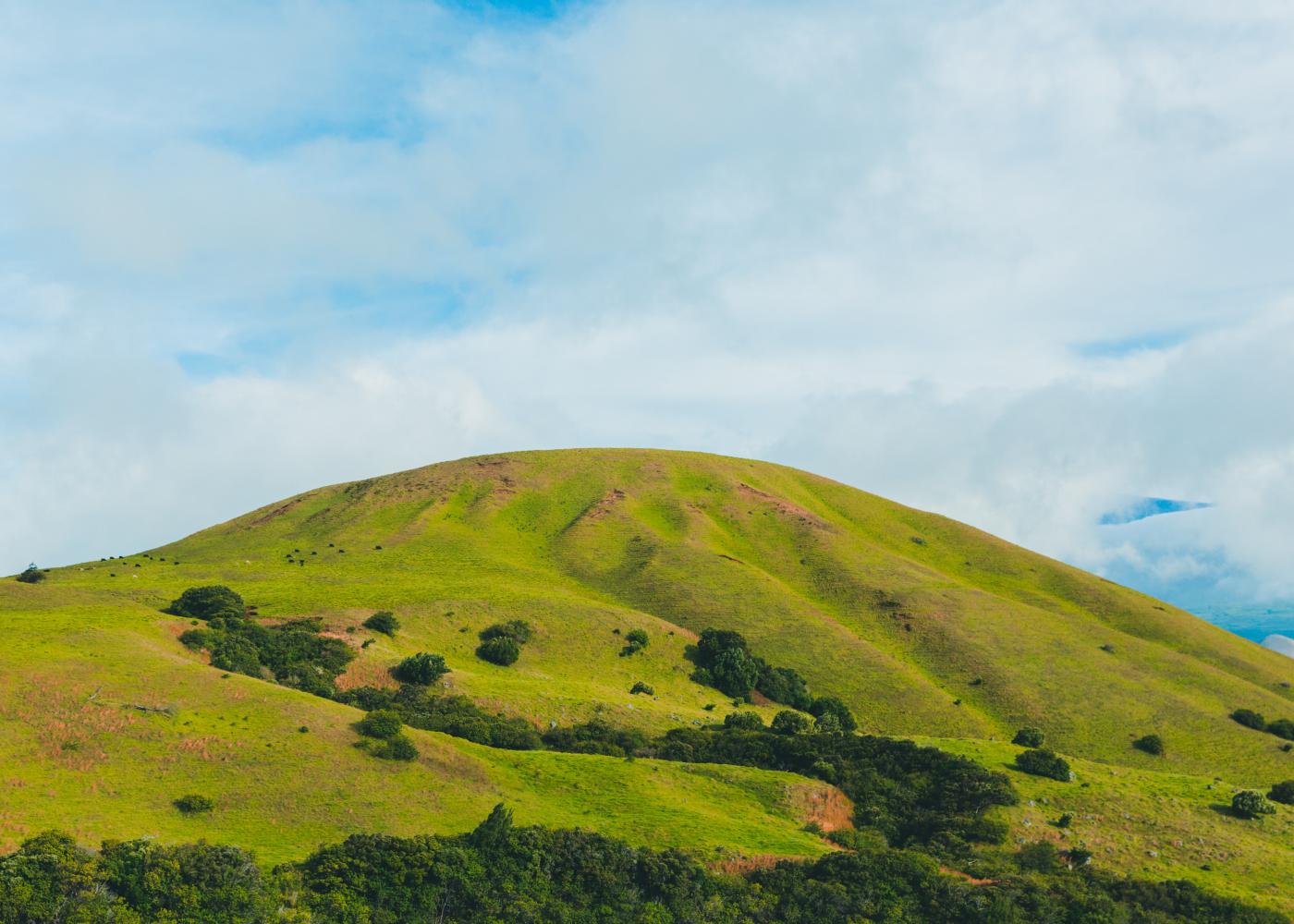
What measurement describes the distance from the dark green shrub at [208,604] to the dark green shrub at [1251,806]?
86.2m

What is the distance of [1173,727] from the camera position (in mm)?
90562

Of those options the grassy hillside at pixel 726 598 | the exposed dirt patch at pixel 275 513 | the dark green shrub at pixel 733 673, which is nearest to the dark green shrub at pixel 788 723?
the grassy hillside at pixel 726 598

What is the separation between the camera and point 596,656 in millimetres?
94812

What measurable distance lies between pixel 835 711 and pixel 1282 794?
37379 mm

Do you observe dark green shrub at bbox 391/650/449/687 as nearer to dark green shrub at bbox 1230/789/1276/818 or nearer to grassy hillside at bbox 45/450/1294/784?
grassy hillside at bbox 45/450/1294/784

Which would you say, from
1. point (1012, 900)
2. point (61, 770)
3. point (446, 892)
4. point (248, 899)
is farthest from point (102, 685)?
point (1012, 900)

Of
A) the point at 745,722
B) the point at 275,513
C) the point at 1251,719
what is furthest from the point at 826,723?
the point at 275,513

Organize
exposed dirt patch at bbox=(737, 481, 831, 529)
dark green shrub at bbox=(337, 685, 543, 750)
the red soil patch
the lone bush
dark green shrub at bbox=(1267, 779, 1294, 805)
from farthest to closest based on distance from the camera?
1. exposed dirt patch at bbox=(737, 481, 831, 529)
2. the red soil patch
3. the lone bush
4. dark green shrub at bbox=(1267, 779, 1294, 805)
5. dark green shrub at bbox=(337, 685, 543, 750)

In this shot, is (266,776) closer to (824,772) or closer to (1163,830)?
(824,772)

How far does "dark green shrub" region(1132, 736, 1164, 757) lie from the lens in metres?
85.4

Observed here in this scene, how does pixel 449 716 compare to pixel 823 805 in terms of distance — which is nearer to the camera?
pixel 823 805

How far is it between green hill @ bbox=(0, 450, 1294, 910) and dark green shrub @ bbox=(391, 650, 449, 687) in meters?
1.17

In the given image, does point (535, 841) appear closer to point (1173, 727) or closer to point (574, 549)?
point (1173, 727)

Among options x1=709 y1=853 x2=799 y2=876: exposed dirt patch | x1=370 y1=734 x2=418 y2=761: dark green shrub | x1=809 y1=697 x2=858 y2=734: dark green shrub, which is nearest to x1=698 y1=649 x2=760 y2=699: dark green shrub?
x1=809 y1=697 x2=858 y2=734: dark green shrub
